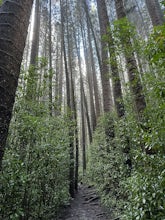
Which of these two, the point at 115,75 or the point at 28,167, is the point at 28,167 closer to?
the point at 28,167

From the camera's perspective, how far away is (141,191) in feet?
8.09

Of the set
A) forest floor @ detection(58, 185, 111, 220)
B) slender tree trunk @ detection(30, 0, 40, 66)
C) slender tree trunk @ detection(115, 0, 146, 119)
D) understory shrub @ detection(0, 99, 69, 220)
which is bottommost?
forest floor @ detection(58, 185, 111, 220)

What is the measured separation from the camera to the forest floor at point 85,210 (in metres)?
5.84

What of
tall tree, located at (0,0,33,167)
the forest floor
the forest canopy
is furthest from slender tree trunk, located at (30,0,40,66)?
tall tree, located at (0,0,33,167)

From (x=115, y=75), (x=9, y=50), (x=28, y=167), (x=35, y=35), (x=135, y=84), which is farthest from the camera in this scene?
(x=35, y=35)

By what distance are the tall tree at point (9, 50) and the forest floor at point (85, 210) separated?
5099 mm

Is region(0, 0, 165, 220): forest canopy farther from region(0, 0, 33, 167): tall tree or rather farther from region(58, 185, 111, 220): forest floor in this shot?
region(58, 185, 111, 220): forest floor

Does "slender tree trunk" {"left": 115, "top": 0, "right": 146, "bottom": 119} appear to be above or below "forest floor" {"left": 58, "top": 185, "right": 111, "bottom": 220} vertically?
above

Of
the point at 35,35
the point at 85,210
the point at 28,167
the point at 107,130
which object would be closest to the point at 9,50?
the point at 28,167

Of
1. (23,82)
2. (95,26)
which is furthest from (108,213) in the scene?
(95,26)

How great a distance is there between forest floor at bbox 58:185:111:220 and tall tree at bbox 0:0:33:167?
510 cm

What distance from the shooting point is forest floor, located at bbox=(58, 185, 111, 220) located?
584 centimetres

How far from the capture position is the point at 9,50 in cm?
138

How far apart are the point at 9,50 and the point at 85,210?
22.0 feet
